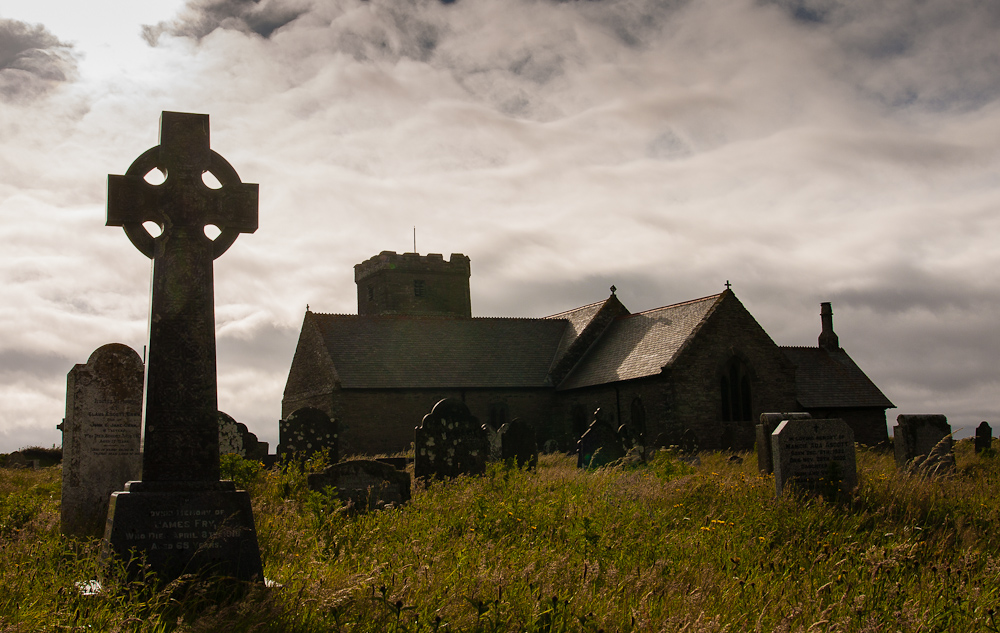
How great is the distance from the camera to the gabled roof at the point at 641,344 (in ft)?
89.9

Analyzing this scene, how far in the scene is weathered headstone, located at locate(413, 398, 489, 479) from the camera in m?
12.4

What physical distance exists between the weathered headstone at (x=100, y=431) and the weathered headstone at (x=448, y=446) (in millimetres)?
4062

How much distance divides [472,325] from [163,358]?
2814 centimetres

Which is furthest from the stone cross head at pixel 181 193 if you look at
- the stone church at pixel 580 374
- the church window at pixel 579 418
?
the church window at pixel 579 418

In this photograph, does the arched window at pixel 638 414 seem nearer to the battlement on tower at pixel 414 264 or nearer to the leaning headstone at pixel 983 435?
the leaning headstone at pixel 983 435

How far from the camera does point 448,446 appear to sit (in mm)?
12562

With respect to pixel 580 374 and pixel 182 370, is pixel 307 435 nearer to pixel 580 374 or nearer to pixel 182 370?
pixel 182 370

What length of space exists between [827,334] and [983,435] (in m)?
13.9

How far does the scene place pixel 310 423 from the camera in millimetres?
17766

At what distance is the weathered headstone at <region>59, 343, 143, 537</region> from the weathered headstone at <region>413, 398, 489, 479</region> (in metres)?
4.06

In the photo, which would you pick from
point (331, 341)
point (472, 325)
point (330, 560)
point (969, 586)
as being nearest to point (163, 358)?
point (330, 560)

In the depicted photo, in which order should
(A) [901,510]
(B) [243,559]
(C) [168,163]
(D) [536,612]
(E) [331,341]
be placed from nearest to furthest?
1. (D) [536,612]
2. (B) [243,559]
3. (C) [168,163]
4. (A) [901,510]
5. (E) [331,341]

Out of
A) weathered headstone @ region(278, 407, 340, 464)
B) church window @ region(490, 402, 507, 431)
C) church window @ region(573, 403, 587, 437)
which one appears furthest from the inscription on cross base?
church window @ region(573, 403, 587, 437)

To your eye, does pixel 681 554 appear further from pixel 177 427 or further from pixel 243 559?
pixel 177 427
